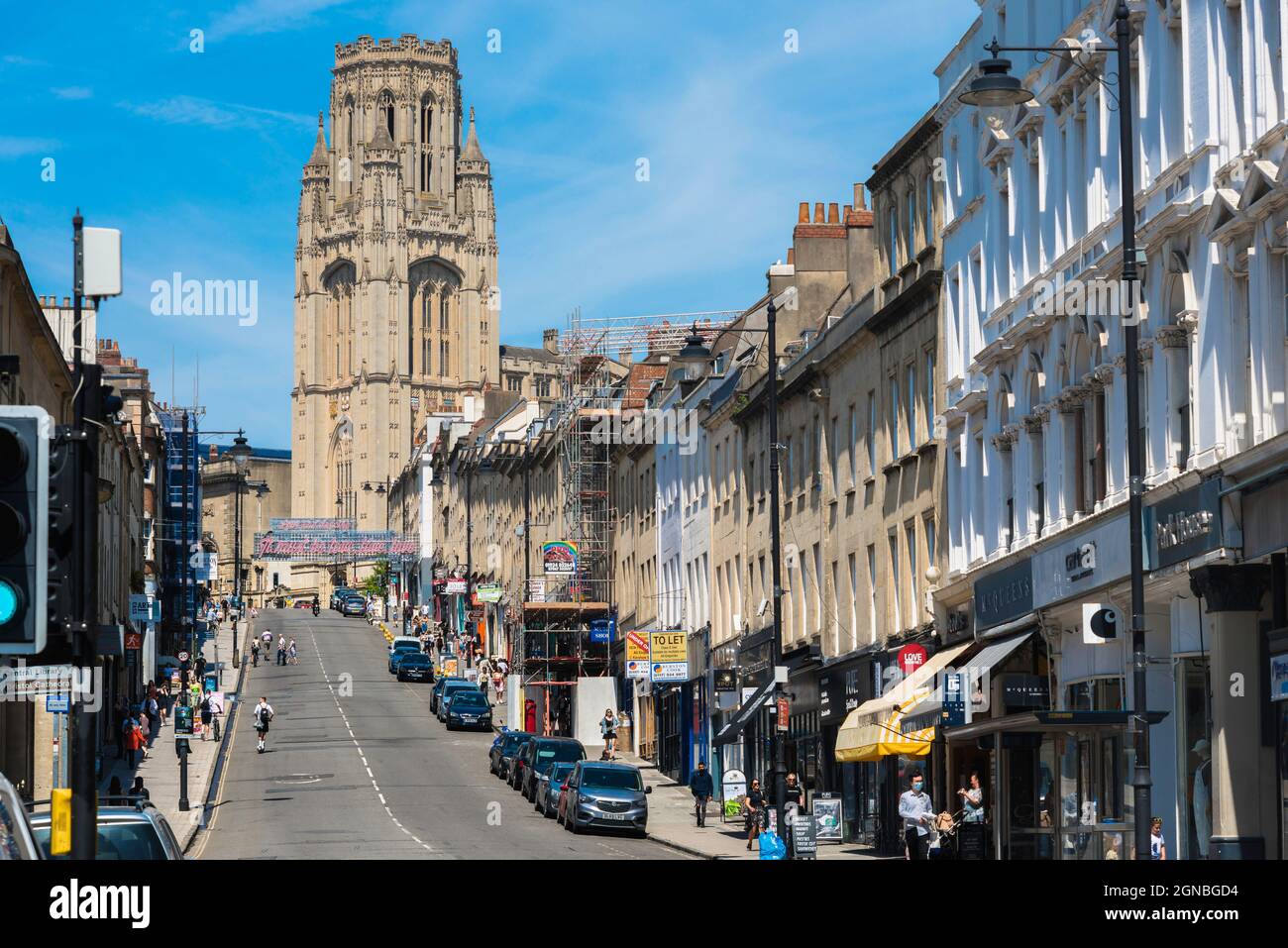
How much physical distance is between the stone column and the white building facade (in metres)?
0.03

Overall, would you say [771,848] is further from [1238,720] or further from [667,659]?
[667,659]

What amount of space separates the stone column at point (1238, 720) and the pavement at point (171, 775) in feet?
66.7

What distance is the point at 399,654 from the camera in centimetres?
9669

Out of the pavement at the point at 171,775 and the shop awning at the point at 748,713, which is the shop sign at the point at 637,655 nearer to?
the shop awning at the point at 748,713

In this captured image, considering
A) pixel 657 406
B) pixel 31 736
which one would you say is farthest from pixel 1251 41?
pixel 657 406

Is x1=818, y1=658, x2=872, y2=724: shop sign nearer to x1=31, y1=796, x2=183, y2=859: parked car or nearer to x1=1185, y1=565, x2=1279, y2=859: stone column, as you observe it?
x1=1185, y1=565, x2=1279, y2=859: stone column

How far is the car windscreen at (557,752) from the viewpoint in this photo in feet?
176

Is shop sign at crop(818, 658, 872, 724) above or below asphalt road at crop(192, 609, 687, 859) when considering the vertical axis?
above

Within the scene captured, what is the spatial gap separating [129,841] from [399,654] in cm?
8134

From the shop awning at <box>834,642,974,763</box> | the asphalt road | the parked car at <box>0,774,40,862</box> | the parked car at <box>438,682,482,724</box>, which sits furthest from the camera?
the parked car at <box>438,682,482,724</box>

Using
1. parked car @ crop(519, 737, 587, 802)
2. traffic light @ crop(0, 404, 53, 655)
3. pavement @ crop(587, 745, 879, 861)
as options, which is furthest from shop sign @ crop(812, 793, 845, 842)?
traffic light @ crop(0, 404, 53, 655)

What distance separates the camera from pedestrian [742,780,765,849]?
41.0 meters

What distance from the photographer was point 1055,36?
108ft
